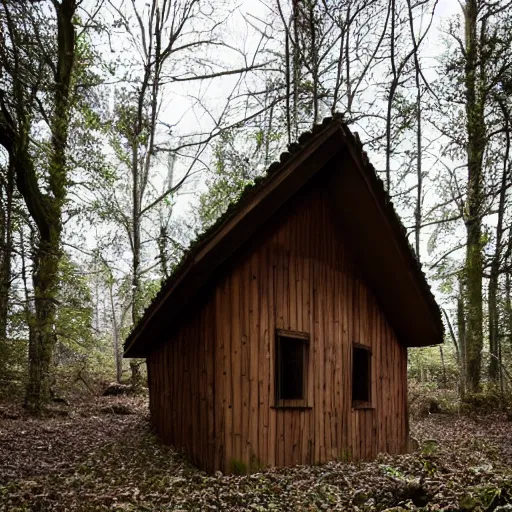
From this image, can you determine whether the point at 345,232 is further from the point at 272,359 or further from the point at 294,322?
the point at 272,359

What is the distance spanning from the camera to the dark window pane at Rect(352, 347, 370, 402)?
8961 mm

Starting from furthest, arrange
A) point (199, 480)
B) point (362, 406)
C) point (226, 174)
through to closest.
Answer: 1. point (226, 174)
2. point (362, 406)
3. point (199, 480)

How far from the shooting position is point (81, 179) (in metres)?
15.3

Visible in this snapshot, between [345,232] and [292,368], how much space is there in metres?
2.51

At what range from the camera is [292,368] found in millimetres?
8234

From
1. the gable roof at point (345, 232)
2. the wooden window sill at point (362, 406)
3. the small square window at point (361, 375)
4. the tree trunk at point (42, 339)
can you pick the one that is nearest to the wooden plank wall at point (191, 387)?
the gable roof at point (345, 232)

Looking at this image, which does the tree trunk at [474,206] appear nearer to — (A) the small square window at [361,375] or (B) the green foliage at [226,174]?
(B) the green foliage at [226,174]

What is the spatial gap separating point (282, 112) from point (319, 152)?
1347 cm

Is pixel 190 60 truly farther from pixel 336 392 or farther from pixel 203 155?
pixel 336 392

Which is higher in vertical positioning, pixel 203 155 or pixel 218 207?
pixel 203 155

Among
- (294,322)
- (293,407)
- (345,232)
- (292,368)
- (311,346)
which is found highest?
(345,232)

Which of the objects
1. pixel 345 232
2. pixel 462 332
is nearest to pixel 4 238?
pixel 345 232

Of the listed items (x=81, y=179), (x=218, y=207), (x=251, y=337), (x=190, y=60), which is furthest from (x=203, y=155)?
(x=251, y=337)

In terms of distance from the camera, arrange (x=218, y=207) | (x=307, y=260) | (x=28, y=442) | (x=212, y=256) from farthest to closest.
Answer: (x=218, y=207), (x=28, y=442), (x=307, y=260), (x=212, y=256)
